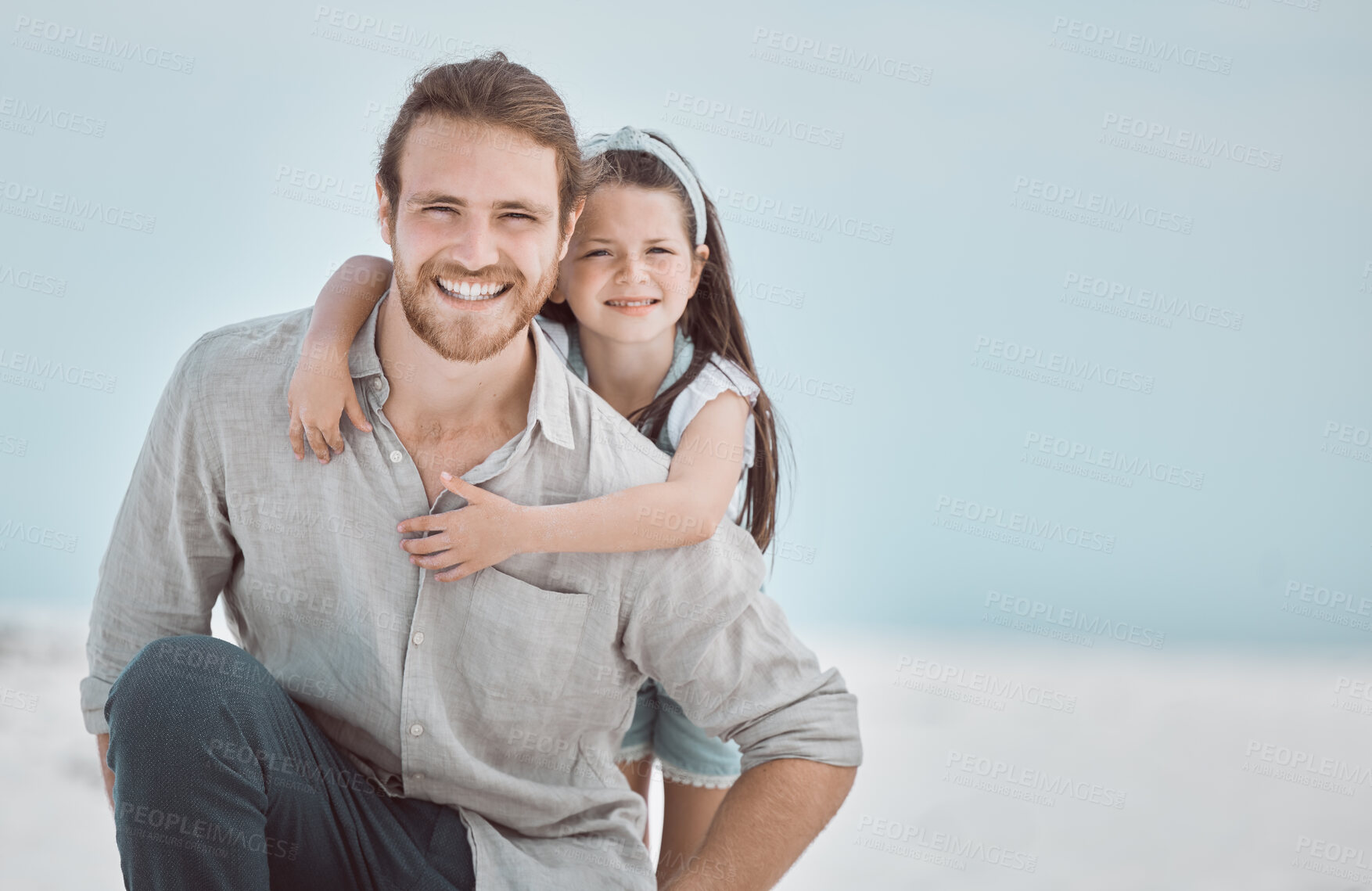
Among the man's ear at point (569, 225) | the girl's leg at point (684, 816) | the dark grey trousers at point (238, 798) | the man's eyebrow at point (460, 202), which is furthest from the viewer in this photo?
the girl's leg at point (684, 816)

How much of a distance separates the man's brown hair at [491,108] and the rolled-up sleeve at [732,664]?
0.57 metres

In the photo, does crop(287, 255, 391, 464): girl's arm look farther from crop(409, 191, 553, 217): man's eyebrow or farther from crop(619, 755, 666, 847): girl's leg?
crop(619, 755, 666, 847): girl's leg

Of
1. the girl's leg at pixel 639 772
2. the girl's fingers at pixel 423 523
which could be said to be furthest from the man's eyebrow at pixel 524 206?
the girl's leg at pixel 639 772

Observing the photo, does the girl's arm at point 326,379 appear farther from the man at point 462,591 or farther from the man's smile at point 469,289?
the man's smile at point 469,289

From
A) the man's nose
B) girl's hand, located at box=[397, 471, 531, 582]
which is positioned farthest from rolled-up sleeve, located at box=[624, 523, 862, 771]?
the man's nose

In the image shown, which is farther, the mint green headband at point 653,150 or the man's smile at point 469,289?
the mint green headband at point 653,150

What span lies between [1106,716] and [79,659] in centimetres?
397

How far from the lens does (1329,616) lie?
301 inches

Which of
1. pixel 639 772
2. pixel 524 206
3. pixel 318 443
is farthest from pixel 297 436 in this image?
pixel 639 772

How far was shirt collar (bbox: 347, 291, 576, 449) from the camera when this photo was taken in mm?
1750

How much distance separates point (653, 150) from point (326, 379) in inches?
30.4

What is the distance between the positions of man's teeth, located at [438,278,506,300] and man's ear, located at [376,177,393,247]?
0.46 ft

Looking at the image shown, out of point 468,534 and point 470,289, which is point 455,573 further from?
point 470,289

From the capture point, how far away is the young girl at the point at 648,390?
65.9 inches
